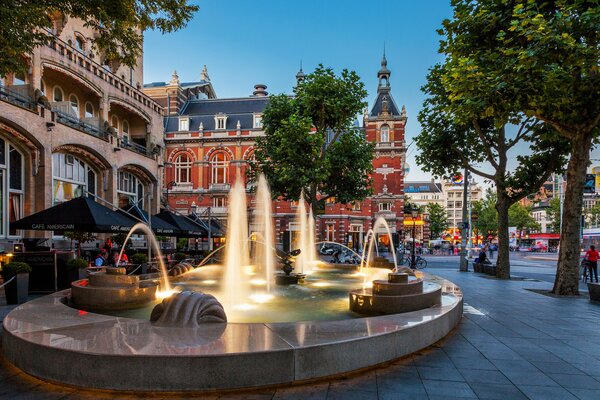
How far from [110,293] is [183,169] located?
43081 millimetres

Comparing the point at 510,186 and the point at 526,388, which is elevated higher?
the point at 510,186

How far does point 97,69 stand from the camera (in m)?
22.6

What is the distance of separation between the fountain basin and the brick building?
9.06 metres

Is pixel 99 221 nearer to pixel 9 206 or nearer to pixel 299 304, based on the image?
pixel 299 304

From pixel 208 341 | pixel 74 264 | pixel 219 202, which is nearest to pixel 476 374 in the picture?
pixel 208 341

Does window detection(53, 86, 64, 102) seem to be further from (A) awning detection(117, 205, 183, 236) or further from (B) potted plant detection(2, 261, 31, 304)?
(B) potted plant detection(2, 261, 31, 304)

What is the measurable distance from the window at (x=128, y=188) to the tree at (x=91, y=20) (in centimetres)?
1693

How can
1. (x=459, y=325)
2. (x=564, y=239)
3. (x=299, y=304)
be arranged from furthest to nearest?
(x=564, y=239)
(x=299, y=304)
(x=459, y=325)

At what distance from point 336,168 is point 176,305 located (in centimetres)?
2225

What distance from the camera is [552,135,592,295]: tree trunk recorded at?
38.2 ft

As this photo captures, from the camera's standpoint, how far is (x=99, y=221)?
11.1m

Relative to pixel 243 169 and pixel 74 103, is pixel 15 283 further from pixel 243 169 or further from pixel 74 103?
pixel 243 169

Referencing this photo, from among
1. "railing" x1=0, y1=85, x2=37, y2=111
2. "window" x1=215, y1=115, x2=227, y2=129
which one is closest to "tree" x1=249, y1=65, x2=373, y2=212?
"railing" x1=0, y1=85, x2=37, y2=111

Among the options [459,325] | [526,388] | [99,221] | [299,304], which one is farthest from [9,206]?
[526,388]
